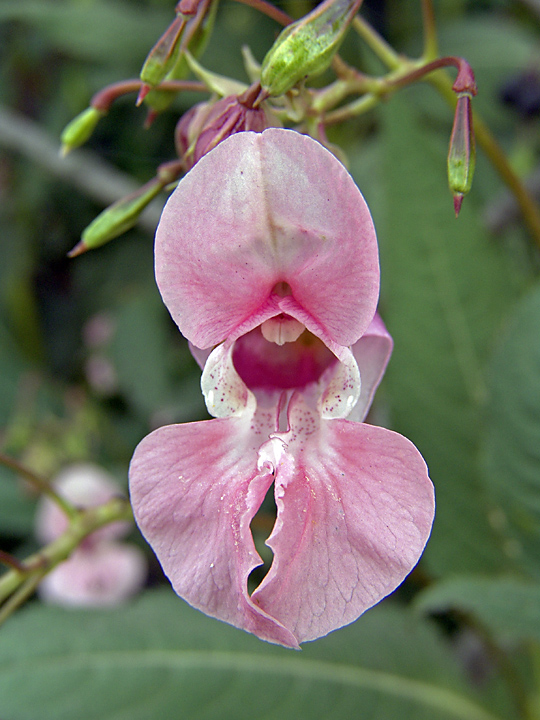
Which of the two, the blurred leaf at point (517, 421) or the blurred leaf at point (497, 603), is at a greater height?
the blurred leaf at point (517, 421)

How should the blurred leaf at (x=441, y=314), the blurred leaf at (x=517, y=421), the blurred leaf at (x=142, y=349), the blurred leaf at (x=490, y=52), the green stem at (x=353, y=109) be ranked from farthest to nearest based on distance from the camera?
the blurred leaf at (x=142, y=349) < the blurred leaf at (x=490, y=52) < the blurred leaf at (x=441, y=314) < the blurred leaf at (x=517, y=421) < the green stem at (x=353, y=109)

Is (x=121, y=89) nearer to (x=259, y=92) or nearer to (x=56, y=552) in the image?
(x=259, y=92)

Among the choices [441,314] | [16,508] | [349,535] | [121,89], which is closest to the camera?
[349,535]

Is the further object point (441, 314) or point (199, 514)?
point (441, 314)

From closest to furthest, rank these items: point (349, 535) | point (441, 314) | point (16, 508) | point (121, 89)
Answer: point (349, 535)
point (121, 89)
point (441, 314)
point (16, 508)

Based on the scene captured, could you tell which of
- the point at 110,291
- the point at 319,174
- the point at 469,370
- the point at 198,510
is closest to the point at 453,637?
the point at 469,370

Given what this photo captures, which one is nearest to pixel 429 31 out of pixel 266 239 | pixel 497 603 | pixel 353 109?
pixel 353 109

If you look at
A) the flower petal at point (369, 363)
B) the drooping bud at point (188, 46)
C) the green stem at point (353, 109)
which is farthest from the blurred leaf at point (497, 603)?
the drooping bud at point (188, 46)

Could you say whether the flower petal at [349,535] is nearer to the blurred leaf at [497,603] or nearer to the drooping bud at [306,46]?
the drooping bud at [306,46]
